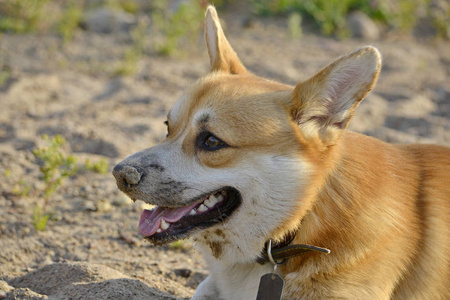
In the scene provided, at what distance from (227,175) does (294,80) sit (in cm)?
481

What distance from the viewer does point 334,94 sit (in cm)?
291

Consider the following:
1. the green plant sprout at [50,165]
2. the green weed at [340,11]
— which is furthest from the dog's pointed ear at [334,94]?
the green weed at [340,11]

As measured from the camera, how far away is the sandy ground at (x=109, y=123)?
143 inches

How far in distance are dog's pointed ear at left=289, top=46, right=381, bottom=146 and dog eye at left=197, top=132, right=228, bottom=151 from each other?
444 millimetres

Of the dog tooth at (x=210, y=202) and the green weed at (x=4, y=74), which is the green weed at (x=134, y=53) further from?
the dog tooth at (x=210, y=202)

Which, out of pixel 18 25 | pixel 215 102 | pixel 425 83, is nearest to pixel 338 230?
pixel 215 102

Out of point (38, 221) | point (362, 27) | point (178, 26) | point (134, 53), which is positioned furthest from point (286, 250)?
point (362, 27)

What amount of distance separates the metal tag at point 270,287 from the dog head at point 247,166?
0.59ft

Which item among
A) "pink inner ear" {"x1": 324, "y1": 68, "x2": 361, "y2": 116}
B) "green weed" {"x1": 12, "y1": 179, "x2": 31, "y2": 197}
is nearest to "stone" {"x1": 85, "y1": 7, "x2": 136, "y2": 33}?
"green weed" {"x1": 12, "y1": 179, "x2": 31, "y2": 197}

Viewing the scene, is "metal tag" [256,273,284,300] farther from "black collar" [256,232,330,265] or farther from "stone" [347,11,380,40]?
"stone" [347,11,380,40]

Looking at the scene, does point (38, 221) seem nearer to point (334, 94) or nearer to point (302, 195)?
→ point (302, 195)

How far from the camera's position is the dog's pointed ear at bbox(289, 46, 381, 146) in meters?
2.74

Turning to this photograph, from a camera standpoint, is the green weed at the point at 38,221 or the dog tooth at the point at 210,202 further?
the green weed at the point at 38,221

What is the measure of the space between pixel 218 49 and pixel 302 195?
1.28 m
